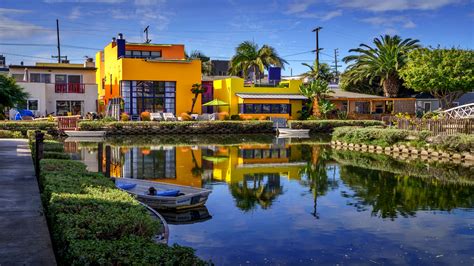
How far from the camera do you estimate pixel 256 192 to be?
696 inches

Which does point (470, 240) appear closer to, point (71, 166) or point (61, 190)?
point (61, 190)

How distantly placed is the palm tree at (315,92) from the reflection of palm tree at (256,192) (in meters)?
32.7

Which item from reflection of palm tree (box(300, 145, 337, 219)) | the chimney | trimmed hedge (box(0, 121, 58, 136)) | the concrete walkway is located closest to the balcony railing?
trimmed hedge (box(0, 121, 58, 136))

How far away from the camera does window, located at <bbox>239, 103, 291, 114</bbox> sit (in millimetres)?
53312

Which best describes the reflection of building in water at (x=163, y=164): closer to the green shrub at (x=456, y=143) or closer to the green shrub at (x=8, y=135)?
the green shrub at (x=8, y=135)

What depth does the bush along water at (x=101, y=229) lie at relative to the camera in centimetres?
645

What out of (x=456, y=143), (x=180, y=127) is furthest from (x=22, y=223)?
(x=180, y=127)

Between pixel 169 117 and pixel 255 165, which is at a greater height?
pixel 169 117

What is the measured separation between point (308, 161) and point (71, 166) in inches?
582

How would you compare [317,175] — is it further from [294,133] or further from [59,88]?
[59,88]

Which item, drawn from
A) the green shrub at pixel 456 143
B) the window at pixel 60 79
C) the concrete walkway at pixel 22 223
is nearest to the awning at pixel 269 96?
the window at pixel 60 79

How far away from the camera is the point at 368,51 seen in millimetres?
58812

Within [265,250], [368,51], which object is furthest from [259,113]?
[265,250]

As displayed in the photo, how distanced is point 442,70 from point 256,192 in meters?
38.7
